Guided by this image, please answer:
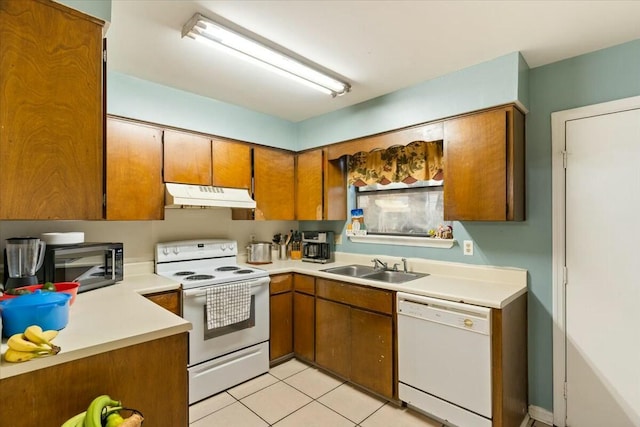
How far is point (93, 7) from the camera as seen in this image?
1.42 meters

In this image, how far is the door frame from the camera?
2162 millimetres

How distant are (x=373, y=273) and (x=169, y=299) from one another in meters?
1.72

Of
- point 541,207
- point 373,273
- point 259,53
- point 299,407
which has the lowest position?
point 299,407

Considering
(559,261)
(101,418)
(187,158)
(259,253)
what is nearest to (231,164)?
(187,158)

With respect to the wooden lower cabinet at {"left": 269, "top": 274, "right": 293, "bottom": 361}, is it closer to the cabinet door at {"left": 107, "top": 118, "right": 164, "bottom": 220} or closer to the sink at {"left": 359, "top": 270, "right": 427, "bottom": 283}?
the sink at {"left": 359, "top": 270, "right": 427, "bottom": 283}

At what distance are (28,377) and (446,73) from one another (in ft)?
9.18

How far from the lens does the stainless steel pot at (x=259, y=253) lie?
11.0 feet

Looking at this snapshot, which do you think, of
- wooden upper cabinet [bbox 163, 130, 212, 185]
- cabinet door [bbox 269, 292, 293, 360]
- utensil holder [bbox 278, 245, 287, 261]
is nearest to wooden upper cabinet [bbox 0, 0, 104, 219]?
wooden upper cabinet [bbox 163, 130, 212, 185]

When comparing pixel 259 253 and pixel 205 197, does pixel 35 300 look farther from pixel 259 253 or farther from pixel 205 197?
pixel 259 253

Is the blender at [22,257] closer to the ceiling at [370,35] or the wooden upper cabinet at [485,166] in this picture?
the ceiling at [370,35]

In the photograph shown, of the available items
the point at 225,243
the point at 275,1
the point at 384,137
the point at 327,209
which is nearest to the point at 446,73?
the point at 384,137

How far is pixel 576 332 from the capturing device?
6.98 ft

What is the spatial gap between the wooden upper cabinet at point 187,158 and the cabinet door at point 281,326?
49.7 inches

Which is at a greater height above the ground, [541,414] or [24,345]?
[24,345]
